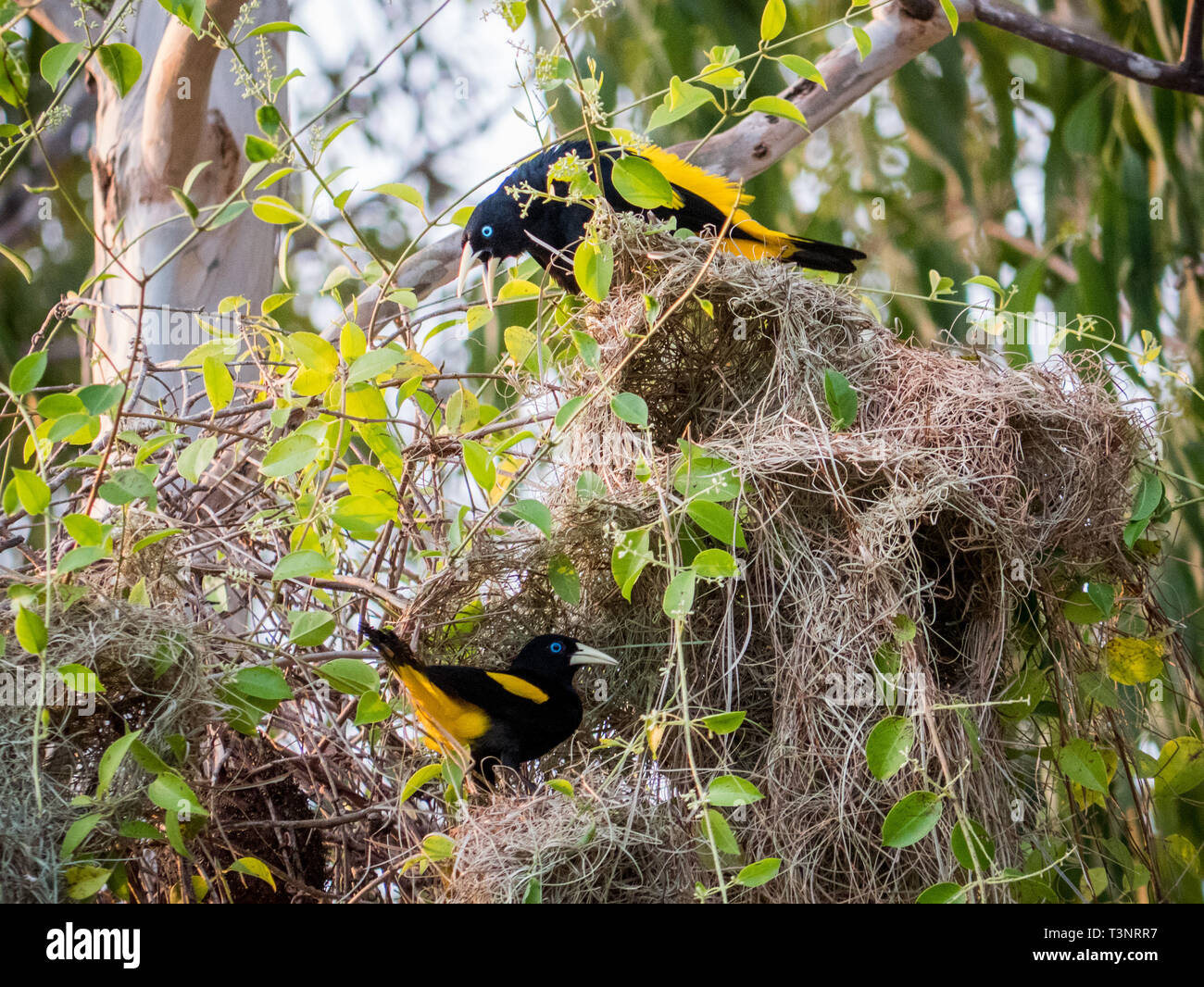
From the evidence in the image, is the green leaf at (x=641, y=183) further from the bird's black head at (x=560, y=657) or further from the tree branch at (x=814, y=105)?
the tree branch at (x=814, y=105)

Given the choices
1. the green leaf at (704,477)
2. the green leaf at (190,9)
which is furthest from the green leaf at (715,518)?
the green leaf at (190,9)

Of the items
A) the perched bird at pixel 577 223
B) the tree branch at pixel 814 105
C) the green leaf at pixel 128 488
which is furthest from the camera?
the tree branch at pixel 814 105

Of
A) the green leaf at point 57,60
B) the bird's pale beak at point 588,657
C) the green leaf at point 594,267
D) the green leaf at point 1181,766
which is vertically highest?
the green leaf at point 57,60

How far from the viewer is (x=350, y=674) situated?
1127 millimetres

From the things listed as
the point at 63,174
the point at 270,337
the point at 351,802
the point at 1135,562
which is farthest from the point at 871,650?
the point at 63,174

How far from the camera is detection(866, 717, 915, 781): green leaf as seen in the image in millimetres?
1036

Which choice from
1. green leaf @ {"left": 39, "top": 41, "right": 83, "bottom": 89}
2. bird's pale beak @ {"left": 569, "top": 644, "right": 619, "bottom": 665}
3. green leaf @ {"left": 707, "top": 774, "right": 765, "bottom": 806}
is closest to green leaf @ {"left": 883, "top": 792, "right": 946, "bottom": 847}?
green leaf @ {"left": 707, "top": 774, "right": 765, "bottom": 806}

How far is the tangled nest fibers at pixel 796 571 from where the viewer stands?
112 centimetres

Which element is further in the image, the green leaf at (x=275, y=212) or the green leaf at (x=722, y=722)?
the green leaf at (x=275, y=212)

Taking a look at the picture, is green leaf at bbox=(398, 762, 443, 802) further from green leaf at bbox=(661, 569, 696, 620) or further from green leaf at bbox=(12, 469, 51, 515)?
green leaf at bbox=(12, 469, 51, 515)

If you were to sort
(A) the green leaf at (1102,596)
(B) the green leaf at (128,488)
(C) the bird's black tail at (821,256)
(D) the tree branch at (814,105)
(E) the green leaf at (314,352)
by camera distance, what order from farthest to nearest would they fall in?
(D) the tree branch at (814,105) → (C) the bird's black tail at (821,256) → (A) the green leaf at (1102,596) → (E) the green leaf at (314,352) → (B) the green leaf at (128,488)

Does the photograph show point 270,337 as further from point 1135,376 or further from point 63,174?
point 63,174

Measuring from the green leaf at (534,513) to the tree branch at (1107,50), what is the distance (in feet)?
5.36

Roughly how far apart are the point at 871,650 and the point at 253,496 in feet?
2.81
